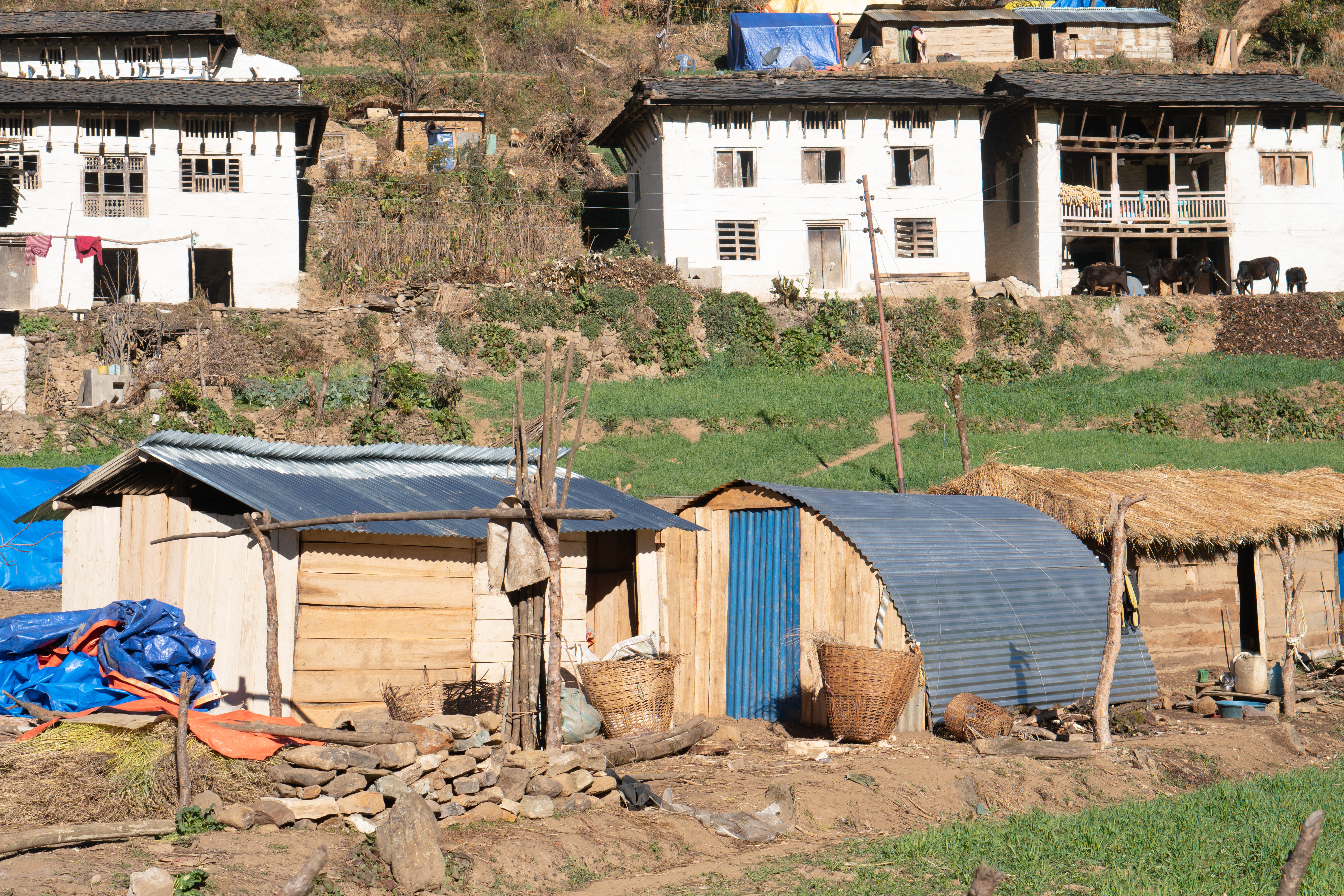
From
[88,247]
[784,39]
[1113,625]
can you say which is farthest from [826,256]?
[1113,625]

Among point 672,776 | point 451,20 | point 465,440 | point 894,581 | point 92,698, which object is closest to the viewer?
point 92,698

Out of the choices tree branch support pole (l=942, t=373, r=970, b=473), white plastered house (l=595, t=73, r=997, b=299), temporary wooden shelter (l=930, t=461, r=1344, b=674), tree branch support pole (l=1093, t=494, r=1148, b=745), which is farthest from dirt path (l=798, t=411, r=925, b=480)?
tree branch support pole (l=1093, t=494, r=1148, b=745)

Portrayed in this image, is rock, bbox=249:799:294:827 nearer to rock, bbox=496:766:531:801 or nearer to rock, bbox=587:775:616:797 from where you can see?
rock, bbox=496:766:531:801

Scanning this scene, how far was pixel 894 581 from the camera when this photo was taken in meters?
13.9

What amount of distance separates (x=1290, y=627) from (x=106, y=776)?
13319 millimetres

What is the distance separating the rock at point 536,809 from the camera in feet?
32.4

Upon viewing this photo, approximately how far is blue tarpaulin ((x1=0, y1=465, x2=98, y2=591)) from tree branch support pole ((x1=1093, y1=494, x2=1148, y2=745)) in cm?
1461

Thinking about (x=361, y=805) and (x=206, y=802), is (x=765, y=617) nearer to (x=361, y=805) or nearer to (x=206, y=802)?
(x=361, y=805)

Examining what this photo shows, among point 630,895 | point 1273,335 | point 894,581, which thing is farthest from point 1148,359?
point 630,895

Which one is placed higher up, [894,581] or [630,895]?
[894,581]

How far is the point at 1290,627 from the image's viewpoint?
15133 mm

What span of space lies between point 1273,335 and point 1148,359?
13.7 feet

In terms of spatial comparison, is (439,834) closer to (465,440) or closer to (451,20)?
(465,440)

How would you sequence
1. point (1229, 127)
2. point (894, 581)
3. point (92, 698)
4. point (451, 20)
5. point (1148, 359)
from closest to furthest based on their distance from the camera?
point (92, 698) < point (894, 581) < point (1148, 359) < point (1229, 127) < point (451, 20)
